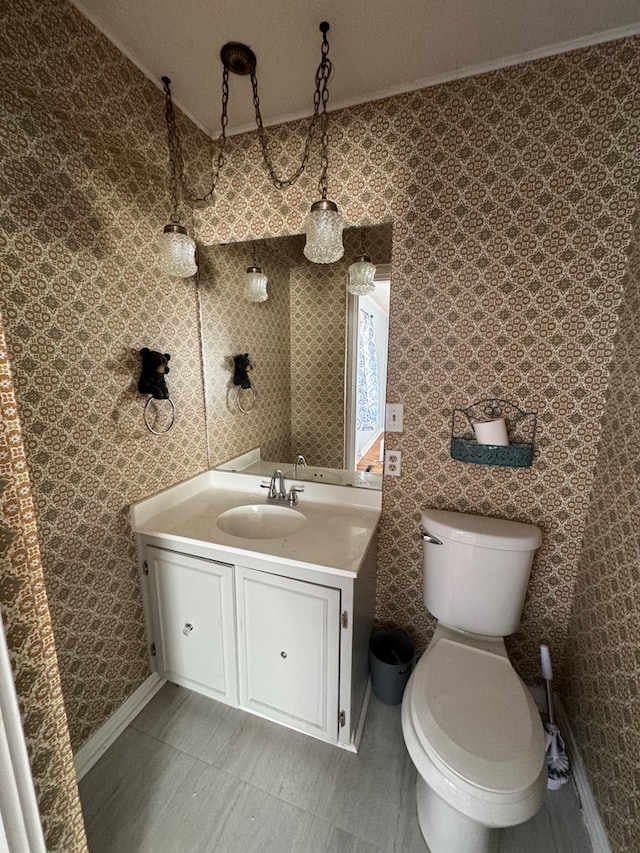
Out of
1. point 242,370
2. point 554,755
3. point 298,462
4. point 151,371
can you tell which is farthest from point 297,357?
point 554,755

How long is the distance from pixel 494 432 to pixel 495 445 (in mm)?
52

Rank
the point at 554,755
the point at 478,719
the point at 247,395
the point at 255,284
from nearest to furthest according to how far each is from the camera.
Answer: the point at 478,719 < the point at 554,755 < the point at 255,284 < the point at 247,395

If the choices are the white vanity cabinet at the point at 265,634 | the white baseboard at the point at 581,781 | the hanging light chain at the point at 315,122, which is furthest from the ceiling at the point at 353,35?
the white baseboard at the point at 581,781

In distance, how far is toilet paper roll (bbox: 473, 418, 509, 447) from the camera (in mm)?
1344

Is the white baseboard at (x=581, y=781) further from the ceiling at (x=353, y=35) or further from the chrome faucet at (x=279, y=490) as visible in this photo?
the ceiling at (x=353, y=35)

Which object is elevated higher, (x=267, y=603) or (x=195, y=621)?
(x=267, y=603)

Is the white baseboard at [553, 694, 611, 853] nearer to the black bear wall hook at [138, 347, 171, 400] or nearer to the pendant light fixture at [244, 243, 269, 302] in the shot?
the black bear wall hook at [138, 347, 171, 400]

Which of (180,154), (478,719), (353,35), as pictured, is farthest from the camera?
(180,154)

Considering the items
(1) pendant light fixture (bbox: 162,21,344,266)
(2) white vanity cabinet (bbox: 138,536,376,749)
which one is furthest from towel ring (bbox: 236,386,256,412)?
(2) white vanity cabinet (bbox: 138,536,376,749)

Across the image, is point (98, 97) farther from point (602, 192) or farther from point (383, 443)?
point (602, 192)

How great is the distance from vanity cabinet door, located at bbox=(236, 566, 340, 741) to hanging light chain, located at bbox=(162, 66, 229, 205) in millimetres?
1590

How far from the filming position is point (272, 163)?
1.50 meters

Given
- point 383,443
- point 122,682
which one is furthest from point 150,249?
point 122,682

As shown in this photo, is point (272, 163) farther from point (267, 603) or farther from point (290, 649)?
point (290, 649)
